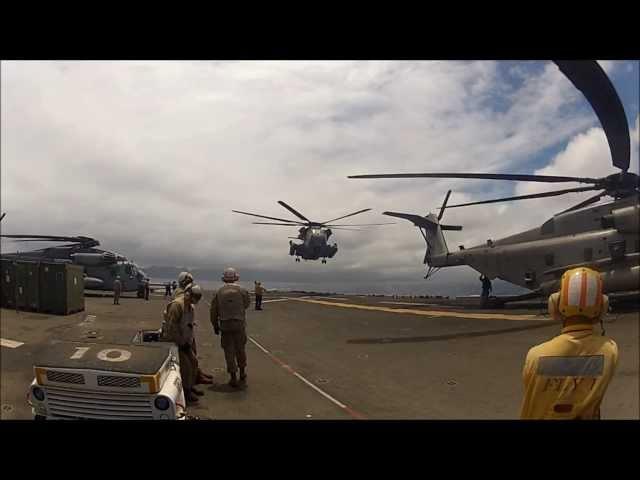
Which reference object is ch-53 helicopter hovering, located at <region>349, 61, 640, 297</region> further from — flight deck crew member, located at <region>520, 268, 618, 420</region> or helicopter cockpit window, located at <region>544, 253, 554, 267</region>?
flight deck crew member, located at <region>520, 268, 618, 420</region>

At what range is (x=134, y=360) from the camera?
2.81m

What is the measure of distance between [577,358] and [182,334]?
9.20ft

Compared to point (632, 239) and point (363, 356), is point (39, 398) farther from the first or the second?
point (632, 239)

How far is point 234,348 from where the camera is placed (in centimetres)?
333

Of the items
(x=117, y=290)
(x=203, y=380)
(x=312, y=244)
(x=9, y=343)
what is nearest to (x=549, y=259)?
(x=312, y=244)

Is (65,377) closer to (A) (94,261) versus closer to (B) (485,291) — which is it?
(A) (94,261)

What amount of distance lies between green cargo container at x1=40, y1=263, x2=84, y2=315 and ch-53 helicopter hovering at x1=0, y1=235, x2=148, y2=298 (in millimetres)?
71

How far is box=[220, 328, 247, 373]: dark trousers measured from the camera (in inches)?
130

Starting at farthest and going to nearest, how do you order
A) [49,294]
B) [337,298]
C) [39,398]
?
[337,298] < [49,294] < [39,398]

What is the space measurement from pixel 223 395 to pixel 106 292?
136cm

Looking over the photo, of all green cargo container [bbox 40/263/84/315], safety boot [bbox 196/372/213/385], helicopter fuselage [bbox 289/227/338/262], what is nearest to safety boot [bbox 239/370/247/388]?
safety boot [bbox 196/372/213/385]

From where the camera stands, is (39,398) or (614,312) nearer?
(39,398)

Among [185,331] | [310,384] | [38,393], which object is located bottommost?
[310,384]
